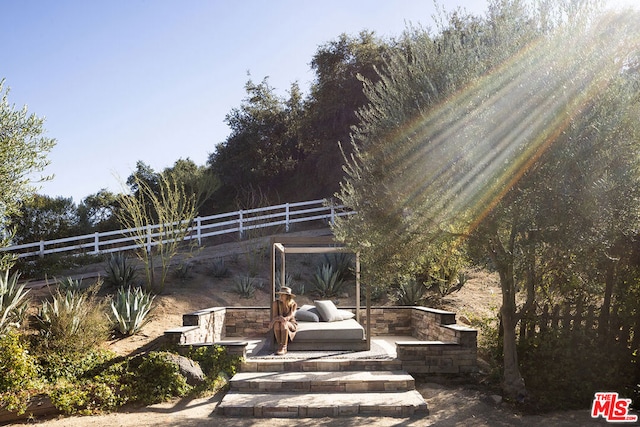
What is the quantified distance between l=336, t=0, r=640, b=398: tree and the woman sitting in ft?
8.81

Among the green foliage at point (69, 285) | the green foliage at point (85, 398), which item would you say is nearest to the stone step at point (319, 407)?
the green foliage at point (85, 398)

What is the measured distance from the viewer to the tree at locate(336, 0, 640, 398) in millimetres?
5406

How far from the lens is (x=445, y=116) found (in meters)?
5.69

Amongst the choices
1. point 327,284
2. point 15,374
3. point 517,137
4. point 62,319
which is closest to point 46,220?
point 327,284

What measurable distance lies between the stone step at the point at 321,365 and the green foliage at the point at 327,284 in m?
5.78

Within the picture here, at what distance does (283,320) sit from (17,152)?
488 centimetres

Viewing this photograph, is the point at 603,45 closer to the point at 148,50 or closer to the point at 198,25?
the point at 198,25

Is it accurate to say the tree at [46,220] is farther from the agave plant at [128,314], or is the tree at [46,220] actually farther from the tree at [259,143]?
the agave plant at [128,314]

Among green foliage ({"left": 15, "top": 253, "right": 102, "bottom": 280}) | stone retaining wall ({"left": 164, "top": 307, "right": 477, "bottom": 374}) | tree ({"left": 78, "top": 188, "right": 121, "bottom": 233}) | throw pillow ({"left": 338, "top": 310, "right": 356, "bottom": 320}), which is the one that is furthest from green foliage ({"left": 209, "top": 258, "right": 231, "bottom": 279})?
tree ({"left": 78, "top": 188, "right": 121, "bottom": 233})

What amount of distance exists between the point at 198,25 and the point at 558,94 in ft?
19.9

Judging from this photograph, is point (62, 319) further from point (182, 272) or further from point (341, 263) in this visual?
point (341, 263)

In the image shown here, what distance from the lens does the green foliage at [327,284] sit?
526 inches

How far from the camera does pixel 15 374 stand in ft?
21.0

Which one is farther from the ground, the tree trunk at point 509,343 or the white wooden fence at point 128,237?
the white wooden fence at point 128,237
